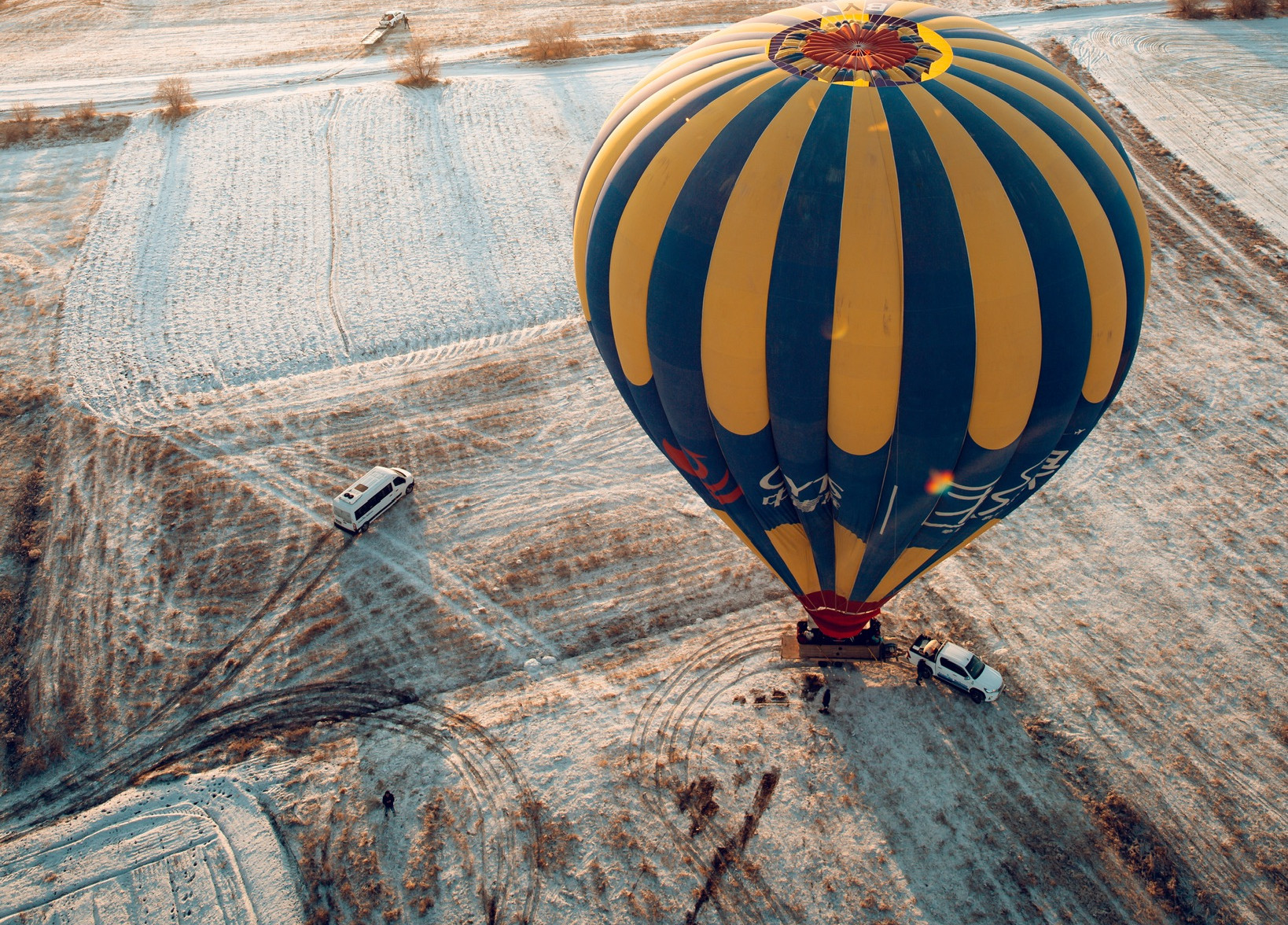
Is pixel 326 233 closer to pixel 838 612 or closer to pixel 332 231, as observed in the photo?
pixel 332 231

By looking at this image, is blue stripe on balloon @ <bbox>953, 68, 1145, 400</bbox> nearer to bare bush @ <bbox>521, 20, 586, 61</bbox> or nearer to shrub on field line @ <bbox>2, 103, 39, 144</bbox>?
bare bush @ <bbox>521, 20, 586, 61</bbox>

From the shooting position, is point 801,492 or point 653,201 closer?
point 653,201

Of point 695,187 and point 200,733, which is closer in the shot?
point 695,187

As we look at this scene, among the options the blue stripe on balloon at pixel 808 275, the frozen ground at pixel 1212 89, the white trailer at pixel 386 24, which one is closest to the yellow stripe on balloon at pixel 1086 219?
the blue stripe on balloon at pixel 808 275

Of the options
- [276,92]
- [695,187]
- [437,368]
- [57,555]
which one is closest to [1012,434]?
[695,187]

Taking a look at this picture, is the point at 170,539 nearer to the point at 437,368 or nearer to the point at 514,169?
the point at 437,368

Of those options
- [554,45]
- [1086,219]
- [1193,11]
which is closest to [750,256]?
[1086,219]
